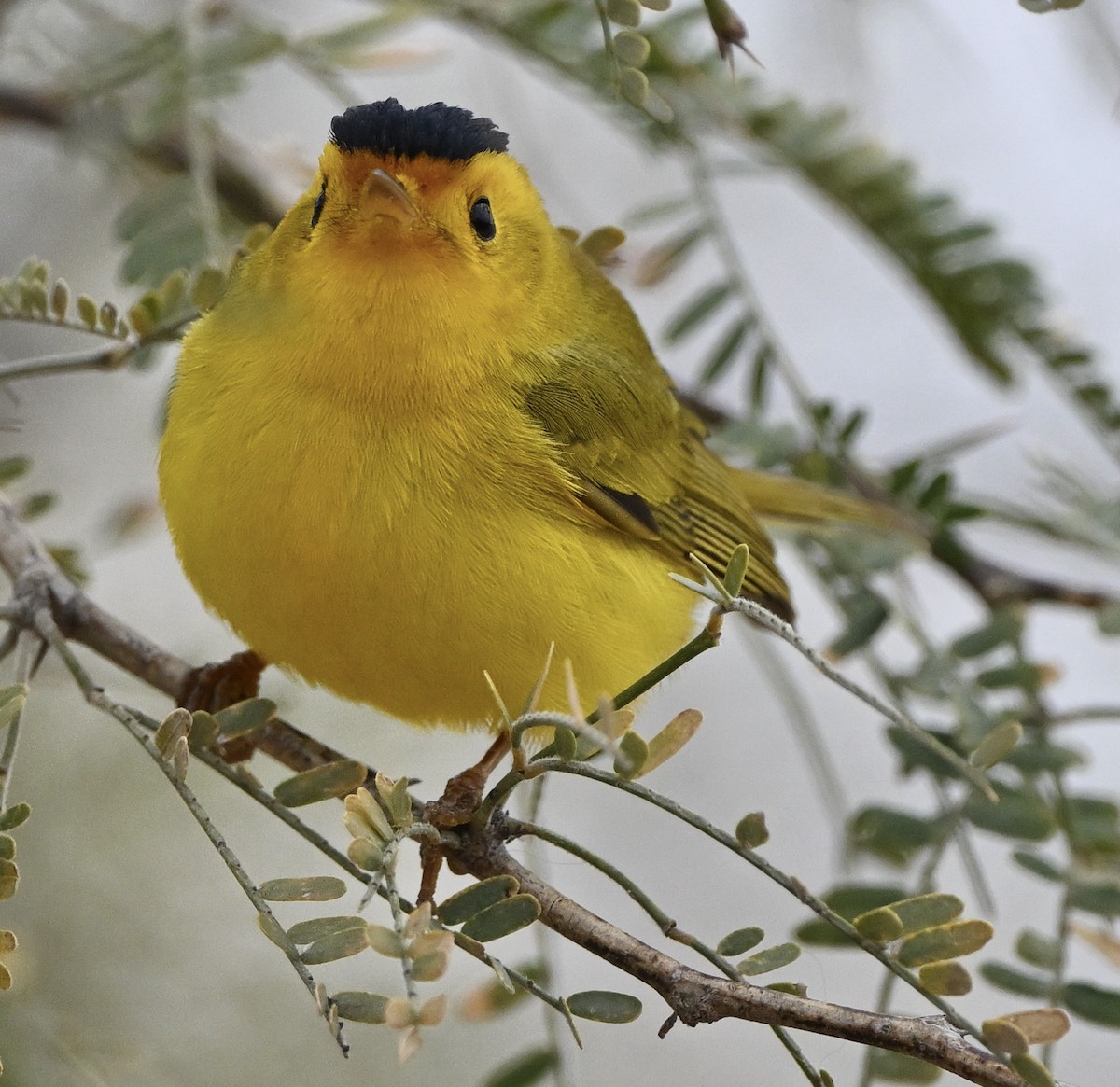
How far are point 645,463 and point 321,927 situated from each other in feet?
4.20

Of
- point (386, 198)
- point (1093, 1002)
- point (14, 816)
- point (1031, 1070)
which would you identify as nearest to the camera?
point (1031, 1070)

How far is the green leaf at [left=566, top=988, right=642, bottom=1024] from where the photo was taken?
4.18 ft

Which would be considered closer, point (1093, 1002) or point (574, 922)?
point (574, 922)

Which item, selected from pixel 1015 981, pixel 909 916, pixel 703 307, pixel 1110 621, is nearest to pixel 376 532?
pixel 909 916

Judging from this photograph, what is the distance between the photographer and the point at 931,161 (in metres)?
4.38

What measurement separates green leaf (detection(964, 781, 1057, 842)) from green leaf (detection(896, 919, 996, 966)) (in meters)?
0.73

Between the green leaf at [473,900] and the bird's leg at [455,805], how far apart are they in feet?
0.39

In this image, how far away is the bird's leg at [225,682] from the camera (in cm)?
205

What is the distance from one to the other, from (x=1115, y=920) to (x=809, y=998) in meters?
0.87

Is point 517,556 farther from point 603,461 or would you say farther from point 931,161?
point 931,161

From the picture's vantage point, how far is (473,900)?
51.3 inches

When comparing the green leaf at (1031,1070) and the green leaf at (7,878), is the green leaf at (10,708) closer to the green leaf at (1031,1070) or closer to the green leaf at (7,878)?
the green leaf at (7,878)

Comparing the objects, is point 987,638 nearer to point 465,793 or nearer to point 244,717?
point 465,793

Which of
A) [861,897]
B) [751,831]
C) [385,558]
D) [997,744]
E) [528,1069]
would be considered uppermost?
[385,558]
